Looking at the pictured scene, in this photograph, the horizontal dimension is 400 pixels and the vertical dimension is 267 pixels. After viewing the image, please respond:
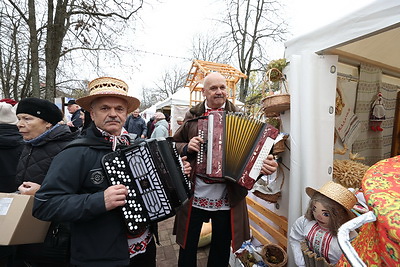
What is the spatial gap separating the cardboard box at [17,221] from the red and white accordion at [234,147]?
1314mm

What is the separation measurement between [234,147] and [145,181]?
84 centimetres

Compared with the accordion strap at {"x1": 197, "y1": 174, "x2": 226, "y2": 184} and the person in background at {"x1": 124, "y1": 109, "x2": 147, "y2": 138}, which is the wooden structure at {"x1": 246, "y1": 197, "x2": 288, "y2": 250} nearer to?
the accordion strap at {"x1": 197, "y1": 174, "x2": 226, "y2": 184}

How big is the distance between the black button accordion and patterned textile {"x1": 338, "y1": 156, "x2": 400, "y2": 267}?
89 cm

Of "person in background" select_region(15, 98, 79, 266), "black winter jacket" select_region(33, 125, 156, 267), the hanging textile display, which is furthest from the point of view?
the hanging textile display

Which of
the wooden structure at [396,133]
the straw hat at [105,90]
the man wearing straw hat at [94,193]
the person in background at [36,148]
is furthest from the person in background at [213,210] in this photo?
the wooden structure at [396,133]

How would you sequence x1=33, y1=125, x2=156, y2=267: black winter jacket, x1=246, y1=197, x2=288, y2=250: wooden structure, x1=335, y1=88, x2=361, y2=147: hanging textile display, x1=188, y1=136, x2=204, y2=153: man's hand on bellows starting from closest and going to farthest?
x1=33, y1=125, x2=156, y2=267: black winter jacket
x1=188, y1=136, x2=204, y2=153: man's hand on bellows
x1=246, y1=197, x2=288, y2=250: wooden structure
x1=335, y1=88, x2=361, y2=147: hanging textile display

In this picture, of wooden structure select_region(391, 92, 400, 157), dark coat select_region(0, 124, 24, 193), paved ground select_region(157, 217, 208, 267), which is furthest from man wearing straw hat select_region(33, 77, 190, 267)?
wooden structure select_region(391, 92, 400, 157)

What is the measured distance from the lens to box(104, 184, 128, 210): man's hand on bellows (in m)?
1.06

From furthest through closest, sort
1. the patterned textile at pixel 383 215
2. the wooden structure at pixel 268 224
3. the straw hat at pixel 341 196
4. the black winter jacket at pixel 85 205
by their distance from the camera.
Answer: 1. the wooden structure at pixel 268 224
2. the straw hat at pixel 341 196
3. the black winter jacket at pixel 85 205
4. the patterned textile at pixel 383 215

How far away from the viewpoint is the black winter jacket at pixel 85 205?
1051 mm

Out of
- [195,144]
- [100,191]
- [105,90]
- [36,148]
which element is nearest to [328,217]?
[195,144]

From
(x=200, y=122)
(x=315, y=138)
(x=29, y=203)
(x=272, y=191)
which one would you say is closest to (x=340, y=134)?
(x=315, y=138)

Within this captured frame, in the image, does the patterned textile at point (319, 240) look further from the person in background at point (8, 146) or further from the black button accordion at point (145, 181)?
the person in background at point (8, 146)

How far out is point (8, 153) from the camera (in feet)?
7.23
